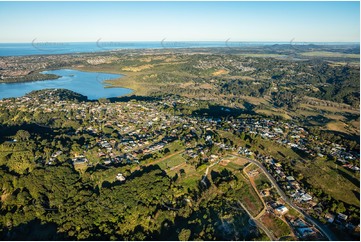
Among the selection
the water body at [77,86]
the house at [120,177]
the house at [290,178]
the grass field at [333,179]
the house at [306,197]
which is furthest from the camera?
the water body at [77,86]

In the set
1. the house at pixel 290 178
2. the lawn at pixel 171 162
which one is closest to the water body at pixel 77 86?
the lawn at pixel 171 162

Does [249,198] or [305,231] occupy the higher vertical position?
[305,231]

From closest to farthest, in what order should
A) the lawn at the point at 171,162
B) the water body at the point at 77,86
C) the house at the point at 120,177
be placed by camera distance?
1. the house at the point at 120,177
2. the lawn at the point at 171,162
3. the water body at the point at 77,86

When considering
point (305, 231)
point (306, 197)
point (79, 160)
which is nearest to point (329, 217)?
point (306, 197)

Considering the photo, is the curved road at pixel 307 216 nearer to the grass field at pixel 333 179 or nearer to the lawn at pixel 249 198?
the lawn at pixel 249 198

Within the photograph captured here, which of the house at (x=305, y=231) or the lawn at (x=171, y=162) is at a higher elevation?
the lawn at (x=171, y=162)

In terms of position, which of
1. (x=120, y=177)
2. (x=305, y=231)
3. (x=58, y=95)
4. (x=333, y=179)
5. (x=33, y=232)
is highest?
(x=120, y=177)

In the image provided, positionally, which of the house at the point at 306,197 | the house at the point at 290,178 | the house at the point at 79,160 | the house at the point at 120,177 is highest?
the house at the point at 79,160

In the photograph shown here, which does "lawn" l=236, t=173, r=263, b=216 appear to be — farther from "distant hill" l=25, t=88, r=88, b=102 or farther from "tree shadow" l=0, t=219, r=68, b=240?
"distant hill" l=25, t=88, r=88, b=102

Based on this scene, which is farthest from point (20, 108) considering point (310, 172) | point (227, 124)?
point (310, 172)

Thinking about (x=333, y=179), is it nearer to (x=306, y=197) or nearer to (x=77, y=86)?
(x=306, y=197)
